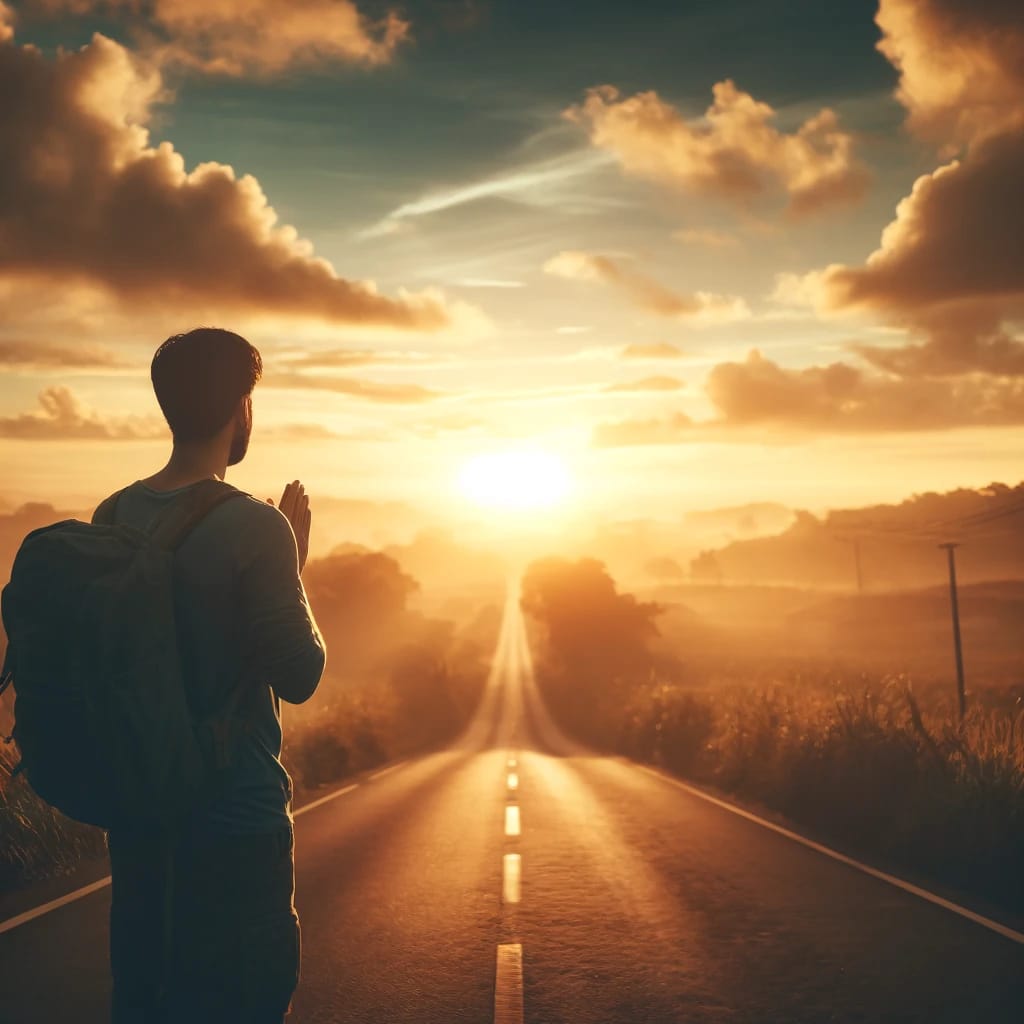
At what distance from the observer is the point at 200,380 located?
2.45 meters

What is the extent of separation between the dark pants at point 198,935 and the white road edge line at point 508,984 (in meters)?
3.26

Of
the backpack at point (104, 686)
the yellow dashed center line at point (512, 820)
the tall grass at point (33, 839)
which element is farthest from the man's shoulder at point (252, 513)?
the yellow dashed center line at point (512, 820)

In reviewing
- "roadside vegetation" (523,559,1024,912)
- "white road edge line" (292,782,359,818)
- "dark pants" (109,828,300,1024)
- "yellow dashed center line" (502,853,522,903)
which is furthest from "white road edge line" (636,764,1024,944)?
"dark pants" (109,828,300,1024)

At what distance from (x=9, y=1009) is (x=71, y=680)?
424 centimetres

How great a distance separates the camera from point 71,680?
2.04 meters

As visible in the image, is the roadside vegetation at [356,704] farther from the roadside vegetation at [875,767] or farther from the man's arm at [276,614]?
the man's arm at [276,614]

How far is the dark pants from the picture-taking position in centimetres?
218

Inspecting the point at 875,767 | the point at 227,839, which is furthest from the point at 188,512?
the point at 875,767

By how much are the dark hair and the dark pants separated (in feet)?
3.32

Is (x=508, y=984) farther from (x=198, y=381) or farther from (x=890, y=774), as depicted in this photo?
(x=890, y=774)

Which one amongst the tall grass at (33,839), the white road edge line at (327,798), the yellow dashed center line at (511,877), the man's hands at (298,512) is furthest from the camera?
the white road edge line at (327,798)

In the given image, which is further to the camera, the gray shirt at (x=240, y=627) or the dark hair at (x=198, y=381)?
the dark hair at (x=198, y=381)

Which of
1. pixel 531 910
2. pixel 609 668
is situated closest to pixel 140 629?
pixel 531 910

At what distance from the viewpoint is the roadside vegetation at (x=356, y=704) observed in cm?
929
